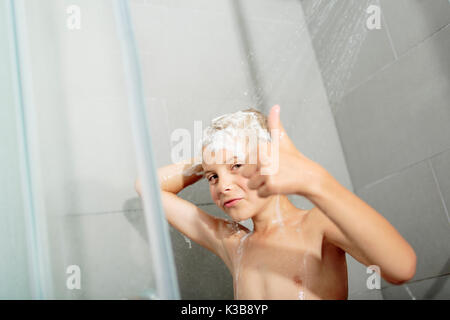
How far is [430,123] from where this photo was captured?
Answer: 1.23 m

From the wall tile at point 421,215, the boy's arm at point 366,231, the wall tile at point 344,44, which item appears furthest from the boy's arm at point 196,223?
the wall tile at point 344,44

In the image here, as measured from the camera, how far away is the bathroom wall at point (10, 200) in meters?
0.67

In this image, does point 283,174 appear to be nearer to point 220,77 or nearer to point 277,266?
point 277,266

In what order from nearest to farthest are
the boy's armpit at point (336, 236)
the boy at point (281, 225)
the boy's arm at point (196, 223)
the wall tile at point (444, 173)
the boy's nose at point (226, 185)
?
the boy at point (281, 225) < the boy's armpit at point (336, 236) < the boy's nose at point (226, 185) < the boy's arm at point (196, 223) < the wall tile at point (444, 173)

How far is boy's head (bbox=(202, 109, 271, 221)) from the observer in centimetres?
90

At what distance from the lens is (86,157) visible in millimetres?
602

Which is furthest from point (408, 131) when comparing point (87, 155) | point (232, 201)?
point (87, 155)

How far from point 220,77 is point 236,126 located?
463 millimetres

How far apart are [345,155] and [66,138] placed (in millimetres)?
1058

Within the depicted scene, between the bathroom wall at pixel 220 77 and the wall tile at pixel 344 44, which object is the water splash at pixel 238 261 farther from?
the wall tile at pixel 344 44

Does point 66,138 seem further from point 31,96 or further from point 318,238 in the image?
point 318,238

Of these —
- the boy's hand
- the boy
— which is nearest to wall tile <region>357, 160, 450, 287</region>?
the boy

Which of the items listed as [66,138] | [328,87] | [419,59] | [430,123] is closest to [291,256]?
[66,138]

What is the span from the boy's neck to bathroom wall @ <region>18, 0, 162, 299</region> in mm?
449
